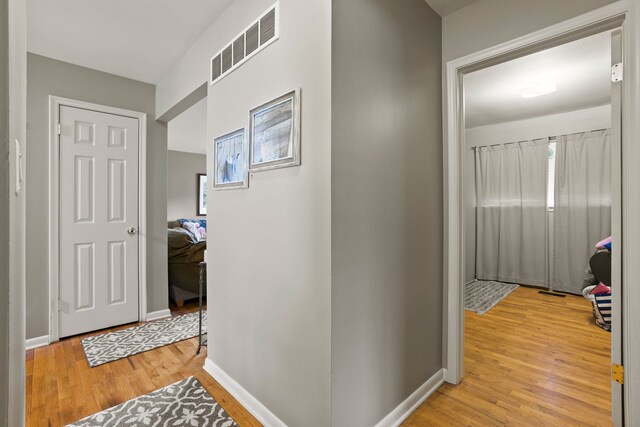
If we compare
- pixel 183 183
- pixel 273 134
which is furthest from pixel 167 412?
pixel 183 183

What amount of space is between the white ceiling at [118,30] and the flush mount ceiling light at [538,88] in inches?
126

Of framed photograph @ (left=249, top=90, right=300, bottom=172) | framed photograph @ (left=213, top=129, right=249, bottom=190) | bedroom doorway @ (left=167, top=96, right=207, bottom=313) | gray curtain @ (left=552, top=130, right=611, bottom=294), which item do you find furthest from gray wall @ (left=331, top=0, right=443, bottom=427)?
gray curtain @ (left=552, top=130, right=611, bottom=294)

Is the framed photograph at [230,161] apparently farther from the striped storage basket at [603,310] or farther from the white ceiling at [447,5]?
the striped storage basket at [603,310]

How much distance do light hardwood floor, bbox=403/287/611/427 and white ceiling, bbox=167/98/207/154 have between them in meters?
3.72

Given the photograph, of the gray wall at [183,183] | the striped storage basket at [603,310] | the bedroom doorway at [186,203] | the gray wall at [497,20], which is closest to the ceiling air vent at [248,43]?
the bedroom doorway at [186,203]

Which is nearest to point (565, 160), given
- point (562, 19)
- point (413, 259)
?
point (562, 19)

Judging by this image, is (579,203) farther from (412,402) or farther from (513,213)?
(412,402)

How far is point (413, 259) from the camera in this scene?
5.91 feet

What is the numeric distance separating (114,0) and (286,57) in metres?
1.40

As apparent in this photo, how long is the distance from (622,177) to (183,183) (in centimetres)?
696

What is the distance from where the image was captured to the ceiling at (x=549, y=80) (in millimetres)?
2688

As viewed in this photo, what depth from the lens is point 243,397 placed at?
184cm

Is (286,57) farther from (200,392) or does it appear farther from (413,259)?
(200,392)

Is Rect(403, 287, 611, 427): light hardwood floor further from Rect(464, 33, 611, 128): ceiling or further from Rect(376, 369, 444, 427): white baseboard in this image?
Rect(464, 33, 611, 128): ceiling
